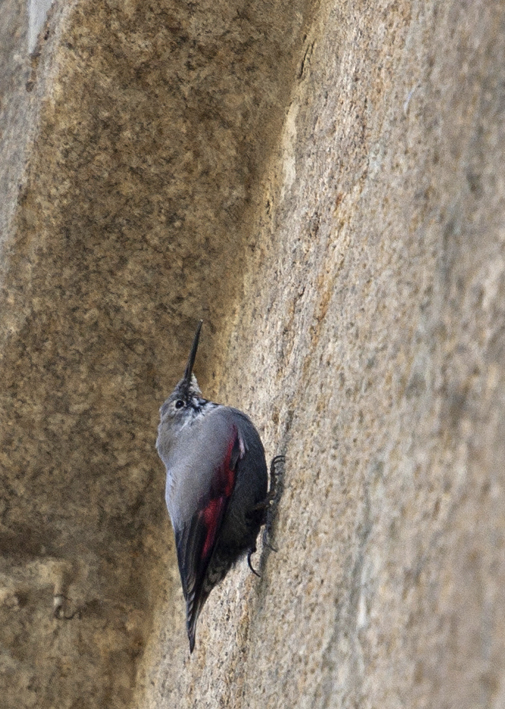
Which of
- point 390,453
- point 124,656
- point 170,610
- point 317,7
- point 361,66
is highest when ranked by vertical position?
point 317,7

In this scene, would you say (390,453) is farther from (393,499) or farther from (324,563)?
(324,563)

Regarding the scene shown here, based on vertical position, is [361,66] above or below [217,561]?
above

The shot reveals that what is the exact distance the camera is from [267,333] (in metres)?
3.03

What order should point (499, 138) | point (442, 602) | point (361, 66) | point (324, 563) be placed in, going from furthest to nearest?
point (361, 66)
point (324, 563)
point (499, 138)
point (442, 602)

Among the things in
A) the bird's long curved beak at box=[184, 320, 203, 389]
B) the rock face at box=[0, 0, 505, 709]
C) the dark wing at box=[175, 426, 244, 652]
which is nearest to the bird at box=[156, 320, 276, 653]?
the dark wing at box=[175, 426, 244, 652]

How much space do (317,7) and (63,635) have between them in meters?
2.42

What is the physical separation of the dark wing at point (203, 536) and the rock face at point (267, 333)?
127 millimetres

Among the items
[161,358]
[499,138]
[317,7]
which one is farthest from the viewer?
[161,358]

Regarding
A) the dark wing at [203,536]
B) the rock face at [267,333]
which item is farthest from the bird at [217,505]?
the rock face at [267,333]

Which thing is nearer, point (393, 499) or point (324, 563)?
point (393, 499)

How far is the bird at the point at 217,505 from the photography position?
2.46 m

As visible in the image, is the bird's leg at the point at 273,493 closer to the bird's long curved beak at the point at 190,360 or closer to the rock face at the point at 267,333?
the rock face at the point at 267,333

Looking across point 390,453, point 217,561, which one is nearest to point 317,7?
point 217,561

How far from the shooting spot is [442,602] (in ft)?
3.98
